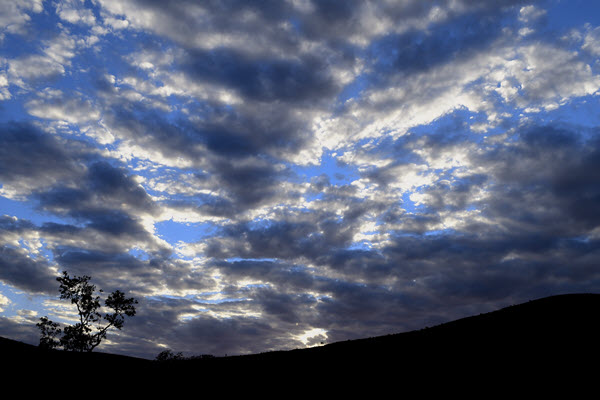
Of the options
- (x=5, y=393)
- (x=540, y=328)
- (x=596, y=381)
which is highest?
(x=540, y=328)

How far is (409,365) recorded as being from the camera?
27422 millimetres

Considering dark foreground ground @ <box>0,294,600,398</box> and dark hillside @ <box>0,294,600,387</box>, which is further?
dark hillside @ <box>0,294,600,387</box>

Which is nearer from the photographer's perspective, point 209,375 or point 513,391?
point 513,391

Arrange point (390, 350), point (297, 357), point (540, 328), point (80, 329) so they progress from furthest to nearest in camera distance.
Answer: point (80, 329), point (297, 357), point (390, 350), point (540, 328)

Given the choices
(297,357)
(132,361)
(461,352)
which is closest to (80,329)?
(132,361)

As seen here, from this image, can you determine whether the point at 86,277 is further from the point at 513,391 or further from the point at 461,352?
the point at 513,391

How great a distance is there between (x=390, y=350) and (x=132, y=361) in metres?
26.9

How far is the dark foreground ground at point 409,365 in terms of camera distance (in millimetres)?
22484

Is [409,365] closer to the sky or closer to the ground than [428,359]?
closer to the ground

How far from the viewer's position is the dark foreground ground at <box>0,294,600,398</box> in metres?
22.5

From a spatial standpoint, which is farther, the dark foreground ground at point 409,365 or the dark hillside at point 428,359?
the dark hillside at point 428,359

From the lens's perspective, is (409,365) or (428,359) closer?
(409,365)

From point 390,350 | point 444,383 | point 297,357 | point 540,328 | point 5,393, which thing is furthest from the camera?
point 297,357

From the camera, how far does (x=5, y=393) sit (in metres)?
26.0
